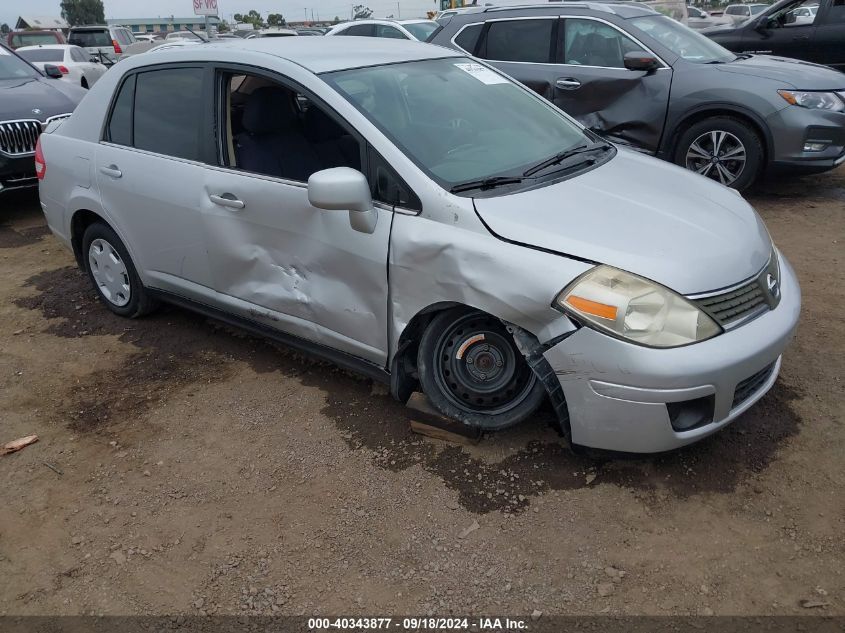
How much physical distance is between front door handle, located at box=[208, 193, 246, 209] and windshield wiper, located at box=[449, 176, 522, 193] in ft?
3.82

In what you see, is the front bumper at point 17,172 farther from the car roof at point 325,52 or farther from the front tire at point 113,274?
the car roof at point 325,52

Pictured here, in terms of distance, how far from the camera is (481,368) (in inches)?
118

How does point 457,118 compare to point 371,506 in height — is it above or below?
above

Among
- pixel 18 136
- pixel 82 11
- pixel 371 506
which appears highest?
pixel 18 136

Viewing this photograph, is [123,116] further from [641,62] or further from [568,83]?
[641,62]

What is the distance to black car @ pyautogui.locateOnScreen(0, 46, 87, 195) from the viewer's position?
6930 mm

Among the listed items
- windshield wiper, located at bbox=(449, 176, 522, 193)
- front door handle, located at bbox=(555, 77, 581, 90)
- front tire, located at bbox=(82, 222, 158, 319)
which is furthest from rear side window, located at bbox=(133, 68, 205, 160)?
front door handle, located at bbox=(555, 77, 581, 90)

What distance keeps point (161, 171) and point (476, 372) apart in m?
2.14

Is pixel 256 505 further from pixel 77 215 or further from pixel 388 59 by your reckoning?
pixel 77 215

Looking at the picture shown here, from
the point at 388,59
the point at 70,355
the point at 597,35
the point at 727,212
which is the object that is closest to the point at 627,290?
the point at 727,212

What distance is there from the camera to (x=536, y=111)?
379cm

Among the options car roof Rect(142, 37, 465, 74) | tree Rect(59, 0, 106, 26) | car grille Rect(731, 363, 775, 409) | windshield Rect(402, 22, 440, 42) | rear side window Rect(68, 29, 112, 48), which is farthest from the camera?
tree Rect(59, 0, 106, 26)

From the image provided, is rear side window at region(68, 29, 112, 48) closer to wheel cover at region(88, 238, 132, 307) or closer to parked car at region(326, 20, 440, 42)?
parked car at region(326, 20, 440, 42)

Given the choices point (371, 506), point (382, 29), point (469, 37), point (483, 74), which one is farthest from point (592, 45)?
point (382, 29)
